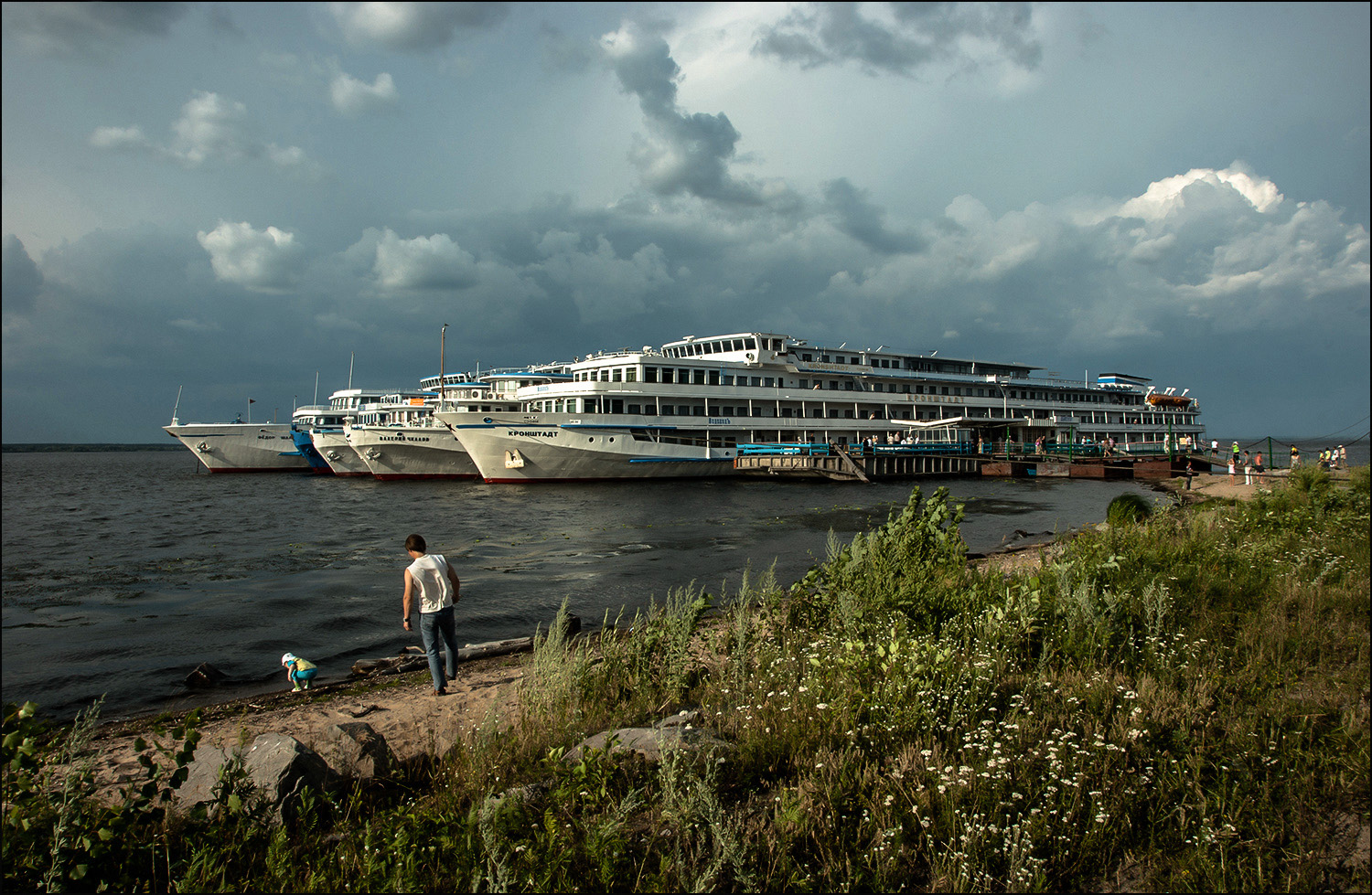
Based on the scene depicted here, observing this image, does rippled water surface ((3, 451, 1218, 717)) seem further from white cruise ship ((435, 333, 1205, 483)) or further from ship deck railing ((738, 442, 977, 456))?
ship deck railing ((738, 442, 977, 456))

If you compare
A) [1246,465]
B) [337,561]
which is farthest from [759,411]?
[337,561]

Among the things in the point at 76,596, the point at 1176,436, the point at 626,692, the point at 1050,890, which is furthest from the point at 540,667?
the point at 1176,436

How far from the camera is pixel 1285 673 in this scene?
4953 mm

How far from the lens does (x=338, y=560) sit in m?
17.7

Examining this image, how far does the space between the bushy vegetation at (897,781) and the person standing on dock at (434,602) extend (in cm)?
164

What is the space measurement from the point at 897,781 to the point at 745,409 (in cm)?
4409

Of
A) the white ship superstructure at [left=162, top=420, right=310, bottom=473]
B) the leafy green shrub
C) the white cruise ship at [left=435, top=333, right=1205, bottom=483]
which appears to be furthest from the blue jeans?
the white ship superstructure at [left=162, top=420, right=310, bottom=473]

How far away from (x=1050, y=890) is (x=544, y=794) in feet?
9.04

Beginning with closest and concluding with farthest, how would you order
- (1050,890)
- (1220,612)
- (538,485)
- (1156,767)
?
(1050,890), (1156,767), (1220,612), (538,485)

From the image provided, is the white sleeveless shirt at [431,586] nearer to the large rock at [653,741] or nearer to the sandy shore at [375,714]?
the sandy shore at [375,714]

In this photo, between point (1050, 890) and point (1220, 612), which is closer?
point (1050, 890)

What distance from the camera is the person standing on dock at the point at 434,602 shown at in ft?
24.8

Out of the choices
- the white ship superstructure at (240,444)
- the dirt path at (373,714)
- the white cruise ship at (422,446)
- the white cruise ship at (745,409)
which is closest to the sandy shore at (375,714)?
the dirt path at (373,714)

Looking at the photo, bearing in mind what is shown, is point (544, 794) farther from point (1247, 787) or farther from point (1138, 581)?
point (1138, 581)
